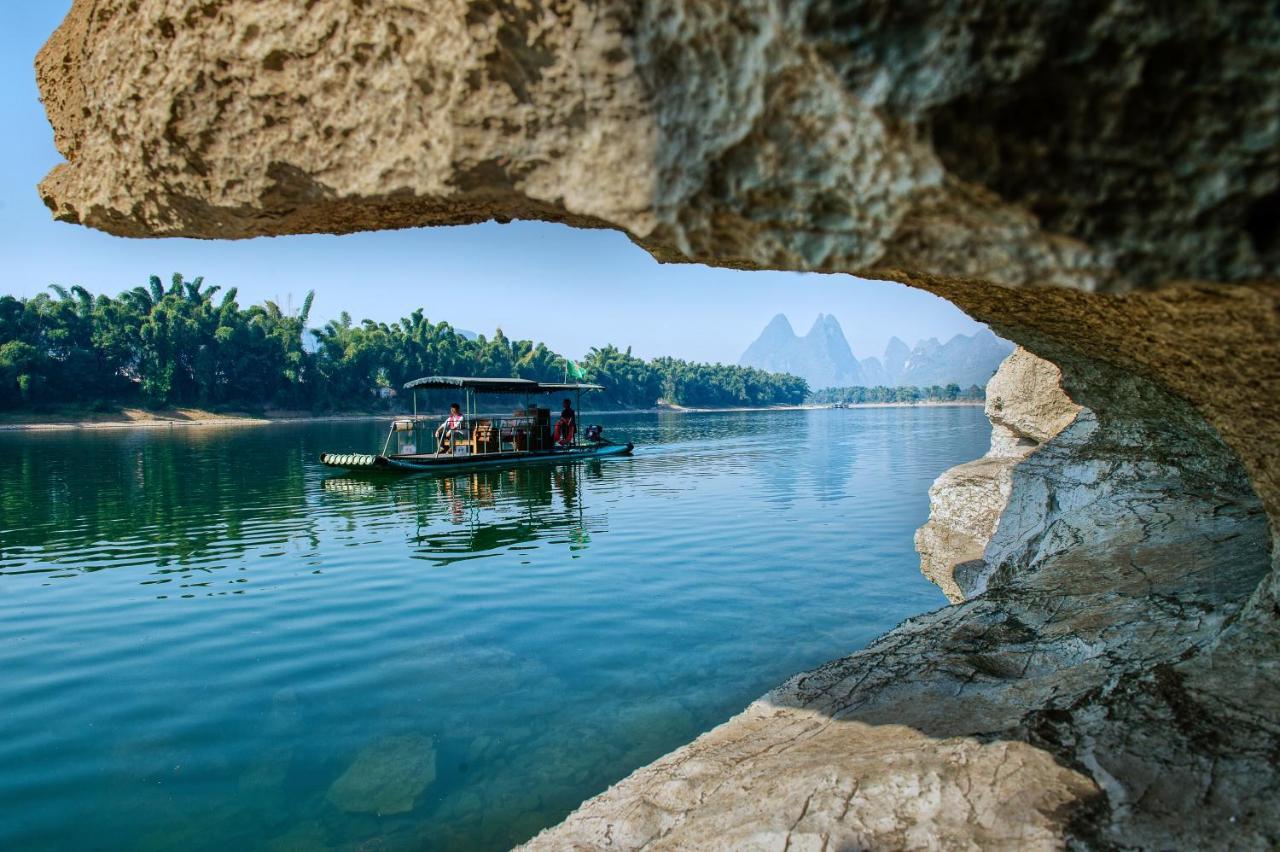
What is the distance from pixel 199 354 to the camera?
78.1 m

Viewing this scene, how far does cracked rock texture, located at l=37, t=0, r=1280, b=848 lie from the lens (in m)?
1.89

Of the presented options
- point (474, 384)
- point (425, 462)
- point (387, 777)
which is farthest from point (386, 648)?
point (474, 384)

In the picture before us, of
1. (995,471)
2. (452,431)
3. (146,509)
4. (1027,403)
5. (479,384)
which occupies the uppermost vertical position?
(479,384)

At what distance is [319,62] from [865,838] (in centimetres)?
376

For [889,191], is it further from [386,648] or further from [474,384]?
[474,384]

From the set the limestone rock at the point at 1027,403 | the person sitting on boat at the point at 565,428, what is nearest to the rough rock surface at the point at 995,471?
the limestone rock at the point at 1027,403

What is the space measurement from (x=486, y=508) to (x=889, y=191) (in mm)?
20085

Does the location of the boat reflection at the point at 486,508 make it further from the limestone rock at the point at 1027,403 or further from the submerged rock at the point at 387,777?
the limestone rock at the point at 1027,403

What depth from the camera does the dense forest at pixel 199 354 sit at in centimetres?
7025

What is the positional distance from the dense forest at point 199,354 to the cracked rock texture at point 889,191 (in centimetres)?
7898

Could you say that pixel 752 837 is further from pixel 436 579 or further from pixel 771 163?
pixel 436 579

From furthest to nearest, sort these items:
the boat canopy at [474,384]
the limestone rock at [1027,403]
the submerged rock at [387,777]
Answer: the boat canopy at [474,384], the limestone rock at [1027,403], the submerged rock at [387,777]

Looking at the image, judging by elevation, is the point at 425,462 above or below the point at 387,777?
above

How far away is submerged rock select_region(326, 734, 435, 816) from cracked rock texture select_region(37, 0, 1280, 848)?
2611 millimetres
